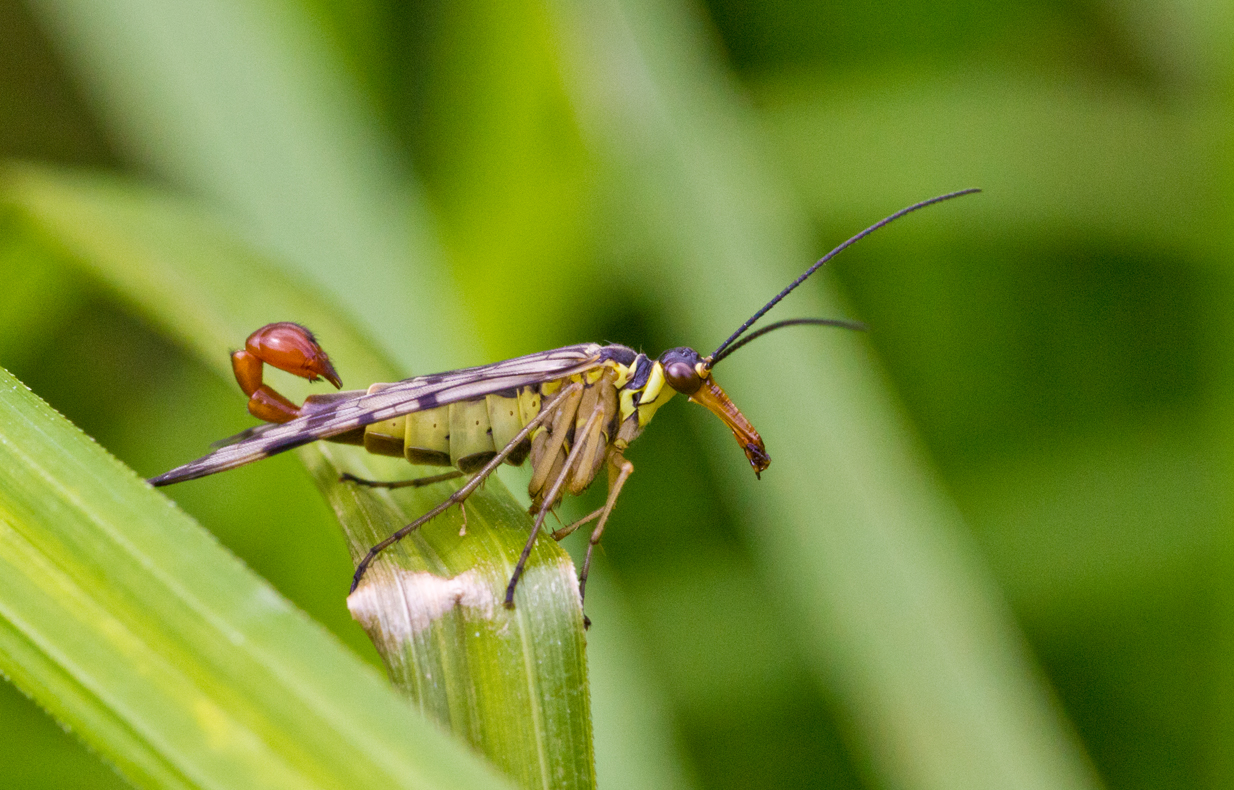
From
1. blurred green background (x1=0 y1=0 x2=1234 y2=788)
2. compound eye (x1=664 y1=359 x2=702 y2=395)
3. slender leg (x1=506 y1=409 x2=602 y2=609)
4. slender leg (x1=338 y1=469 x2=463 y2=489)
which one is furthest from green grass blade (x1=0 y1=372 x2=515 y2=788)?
blurred green background (x1=0 y1=0 x2=1234 y2=788)

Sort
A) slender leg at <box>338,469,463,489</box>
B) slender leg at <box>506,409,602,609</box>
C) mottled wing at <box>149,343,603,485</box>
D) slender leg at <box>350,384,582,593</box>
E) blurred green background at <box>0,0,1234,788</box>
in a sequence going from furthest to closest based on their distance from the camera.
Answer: blurred green background at <box>0,0,1234,788</box> < slender leg at <box>338,469,463,489</box> < mottled wing at <box>149,343,603,485</box> < slender leg at <box>350,384,582,593</box> < slender leg at <box>506,409,602,609</box>

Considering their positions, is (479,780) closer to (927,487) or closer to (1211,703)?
(927,487)

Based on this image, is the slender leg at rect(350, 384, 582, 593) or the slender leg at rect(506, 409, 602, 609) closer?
the slender leg at rect(506, 409, 602, 609)

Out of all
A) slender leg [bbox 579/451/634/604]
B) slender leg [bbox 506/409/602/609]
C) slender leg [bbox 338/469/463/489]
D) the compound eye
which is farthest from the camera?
the compound eye

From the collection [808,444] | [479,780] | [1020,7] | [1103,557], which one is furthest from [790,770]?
[1020,7]

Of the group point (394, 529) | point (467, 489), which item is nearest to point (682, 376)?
point (467, 489)

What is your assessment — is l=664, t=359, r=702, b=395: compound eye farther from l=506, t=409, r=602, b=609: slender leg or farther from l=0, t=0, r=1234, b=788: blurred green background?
l=0, t=0, r=1234, b=788: blurred green background
